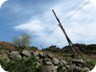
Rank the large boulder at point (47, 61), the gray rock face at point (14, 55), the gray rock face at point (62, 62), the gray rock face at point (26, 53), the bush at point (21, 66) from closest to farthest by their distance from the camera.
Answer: the bush at point (21, 66), the gray rock face at point (14, 55), the gray rock face at point (26, 53), the large boulder at point (47, 61), the gray rock face at point (62, 62)

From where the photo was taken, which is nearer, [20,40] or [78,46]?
[20,40]

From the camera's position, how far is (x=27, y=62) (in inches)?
311

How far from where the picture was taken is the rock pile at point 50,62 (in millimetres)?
7959

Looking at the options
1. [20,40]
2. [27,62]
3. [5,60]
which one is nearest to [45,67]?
[27,62]

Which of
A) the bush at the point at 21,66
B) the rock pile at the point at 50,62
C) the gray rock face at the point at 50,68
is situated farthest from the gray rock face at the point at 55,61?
the bush at the point at 21,66

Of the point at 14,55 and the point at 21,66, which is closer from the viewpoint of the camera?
the point at 21,66

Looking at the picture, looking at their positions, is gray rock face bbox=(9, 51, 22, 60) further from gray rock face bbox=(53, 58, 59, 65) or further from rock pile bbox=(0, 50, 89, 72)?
gray rock face bbox=(53, 58, 59, 65)

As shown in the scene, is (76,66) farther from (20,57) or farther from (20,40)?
(20,40)

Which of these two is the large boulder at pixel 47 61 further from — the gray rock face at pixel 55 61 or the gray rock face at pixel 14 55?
the gray rock face at pixel 14 55

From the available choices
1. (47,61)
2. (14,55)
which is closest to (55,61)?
(47,61)

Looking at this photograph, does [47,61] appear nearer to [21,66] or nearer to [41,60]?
[41,60]

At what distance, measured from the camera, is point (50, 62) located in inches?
351

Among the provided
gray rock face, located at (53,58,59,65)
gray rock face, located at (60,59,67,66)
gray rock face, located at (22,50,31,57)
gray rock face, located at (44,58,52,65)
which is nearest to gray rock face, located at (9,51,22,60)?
gray rock face, located at (22,50,31,57)

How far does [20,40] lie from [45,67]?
5.15ft
